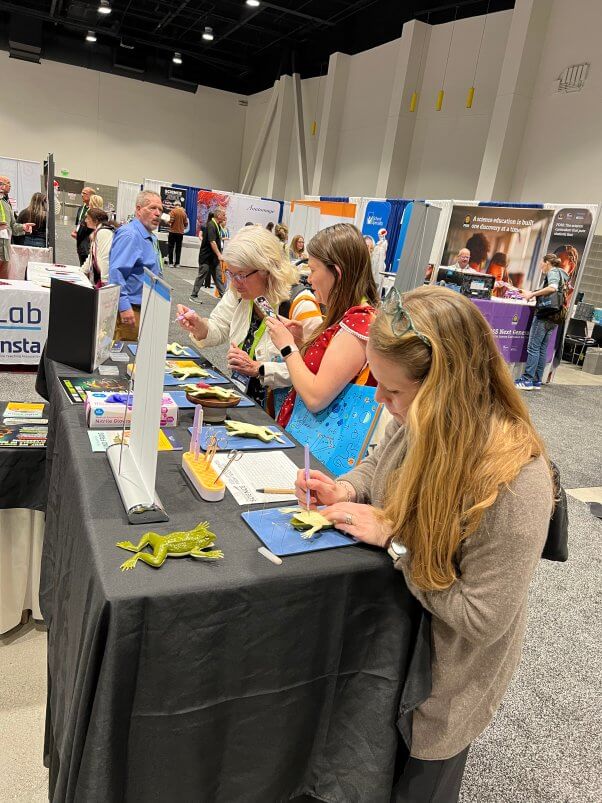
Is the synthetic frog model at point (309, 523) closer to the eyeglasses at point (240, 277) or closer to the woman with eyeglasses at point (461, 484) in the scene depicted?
the woman with eyeglasses at point (461, 484)

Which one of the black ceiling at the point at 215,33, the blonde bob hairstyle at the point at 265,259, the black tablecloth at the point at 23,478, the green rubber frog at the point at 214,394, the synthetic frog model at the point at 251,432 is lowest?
the black tablecloth at the point at 23,478

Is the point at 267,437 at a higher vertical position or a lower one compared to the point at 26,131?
lower

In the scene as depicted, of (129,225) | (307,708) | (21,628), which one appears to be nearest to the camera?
(307,708)

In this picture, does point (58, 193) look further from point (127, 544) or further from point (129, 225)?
point (127, 544)

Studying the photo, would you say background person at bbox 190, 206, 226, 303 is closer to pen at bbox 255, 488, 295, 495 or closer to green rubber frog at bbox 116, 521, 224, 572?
pen at bbox 255, 488, 295, 495

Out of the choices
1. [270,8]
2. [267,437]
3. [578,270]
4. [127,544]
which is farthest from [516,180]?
[127,544]

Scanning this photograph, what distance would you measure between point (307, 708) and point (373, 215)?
32.7 feet

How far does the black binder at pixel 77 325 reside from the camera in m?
1.97

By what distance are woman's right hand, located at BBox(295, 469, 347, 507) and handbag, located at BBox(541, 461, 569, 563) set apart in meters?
0.42

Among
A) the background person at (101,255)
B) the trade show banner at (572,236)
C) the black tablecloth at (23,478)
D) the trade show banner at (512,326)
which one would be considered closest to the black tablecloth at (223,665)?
the black tablecloth at (23,478)

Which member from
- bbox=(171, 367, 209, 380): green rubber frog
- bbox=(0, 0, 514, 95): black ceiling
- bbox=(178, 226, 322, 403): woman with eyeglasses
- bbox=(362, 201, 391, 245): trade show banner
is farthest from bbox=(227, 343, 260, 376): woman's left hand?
bbox=(0, 0, 514, 95): black ceiling

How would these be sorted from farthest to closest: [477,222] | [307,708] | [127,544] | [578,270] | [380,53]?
[380,53]
[477,222]
[578,270]
[307,708]
[127,544]

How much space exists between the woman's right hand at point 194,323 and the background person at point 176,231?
11.9m

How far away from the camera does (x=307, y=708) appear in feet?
3.69
